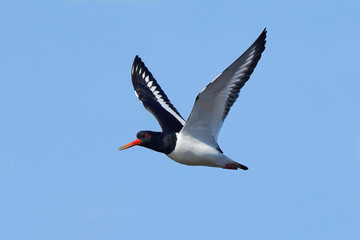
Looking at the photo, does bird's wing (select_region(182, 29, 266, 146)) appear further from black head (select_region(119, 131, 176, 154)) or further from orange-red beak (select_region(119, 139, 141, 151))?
orange-red beak (select_region(119, 139, 141, 151))

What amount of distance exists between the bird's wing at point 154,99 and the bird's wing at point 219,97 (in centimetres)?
89

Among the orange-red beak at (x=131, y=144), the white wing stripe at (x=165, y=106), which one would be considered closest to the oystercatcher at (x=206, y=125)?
the orange-red beak at (x=131, y=144)

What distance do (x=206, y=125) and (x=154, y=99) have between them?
3.27 meters

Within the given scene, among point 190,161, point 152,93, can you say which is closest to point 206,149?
point 190,161

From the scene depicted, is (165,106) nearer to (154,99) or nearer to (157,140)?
(154,99)

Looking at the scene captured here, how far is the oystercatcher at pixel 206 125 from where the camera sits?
34.5 ft

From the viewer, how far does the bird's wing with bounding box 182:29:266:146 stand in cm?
1043

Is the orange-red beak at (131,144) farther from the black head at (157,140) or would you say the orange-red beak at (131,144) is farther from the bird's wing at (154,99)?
the bird's wing at (154,99)

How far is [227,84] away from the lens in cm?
1073

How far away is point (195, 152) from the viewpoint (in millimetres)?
11406

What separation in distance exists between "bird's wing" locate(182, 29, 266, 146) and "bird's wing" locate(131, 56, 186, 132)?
35.2 inches

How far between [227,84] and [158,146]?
1.95 meters

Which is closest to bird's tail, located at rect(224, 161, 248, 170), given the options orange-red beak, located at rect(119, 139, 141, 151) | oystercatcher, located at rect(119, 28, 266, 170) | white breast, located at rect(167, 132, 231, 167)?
oystercatcher, located at rect(119, 28, 266, 170)

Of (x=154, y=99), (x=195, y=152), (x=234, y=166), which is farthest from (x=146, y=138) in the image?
(x=154, y=99)
